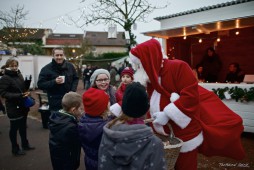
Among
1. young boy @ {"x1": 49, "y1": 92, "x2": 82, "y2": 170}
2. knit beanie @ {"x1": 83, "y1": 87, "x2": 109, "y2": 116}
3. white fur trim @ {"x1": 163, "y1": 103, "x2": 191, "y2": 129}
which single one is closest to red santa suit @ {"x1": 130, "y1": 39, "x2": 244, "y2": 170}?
white fur trim @ {"x1": 163, "y1": 103, "x2": 191, "y2": 129}

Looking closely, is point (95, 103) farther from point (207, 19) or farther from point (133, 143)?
point (207, 19)

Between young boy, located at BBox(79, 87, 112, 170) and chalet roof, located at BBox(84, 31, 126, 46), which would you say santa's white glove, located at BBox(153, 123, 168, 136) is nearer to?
young boy, located at BBox(79, 87, 112, 170)

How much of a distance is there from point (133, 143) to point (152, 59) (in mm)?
1100

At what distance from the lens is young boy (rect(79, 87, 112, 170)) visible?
8.89 feet

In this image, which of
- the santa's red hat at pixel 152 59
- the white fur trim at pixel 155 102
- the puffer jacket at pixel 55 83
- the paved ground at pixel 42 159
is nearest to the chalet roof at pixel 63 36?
the paved ground at pixel 42 159

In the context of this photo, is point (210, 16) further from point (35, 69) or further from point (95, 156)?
point (35, 69)

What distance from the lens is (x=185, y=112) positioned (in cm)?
251

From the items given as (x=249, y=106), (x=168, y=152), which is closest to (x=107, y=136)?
(x=168, y=152)

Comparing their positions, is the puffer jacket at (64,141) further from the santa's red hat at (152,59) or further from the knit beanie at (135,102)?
the knit beanie at (135,102)

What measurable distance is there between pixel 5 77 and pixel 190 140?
4.17 meters

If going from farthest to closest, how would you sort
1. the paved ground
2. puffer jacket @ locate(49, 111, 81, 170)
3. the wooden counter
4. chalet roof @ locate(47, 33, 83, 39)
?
chalet roof @ locate(47, 33, 83, 39) → the wooden counter → the paved ground → puffer jacket @ locate(49, 111, 81, 170)

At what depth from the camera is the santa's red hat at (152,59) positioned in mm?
2688

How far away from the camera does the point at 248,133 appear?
6848mm

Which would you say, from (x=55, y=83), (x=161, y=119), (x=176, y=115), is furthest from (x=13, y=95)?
(x=176, y=115)
